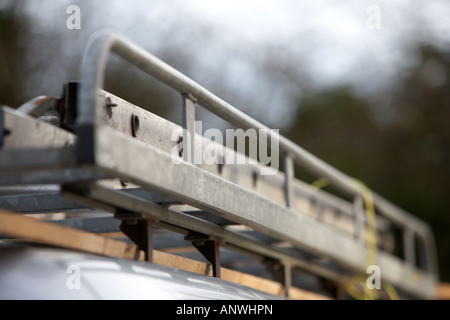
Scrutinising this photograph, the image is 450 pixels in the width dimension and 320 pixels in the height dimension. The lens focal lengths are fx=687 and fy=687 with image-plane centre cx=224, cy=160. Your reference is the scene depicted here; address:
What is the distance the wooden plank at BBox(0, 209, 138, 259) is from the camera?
1702mm

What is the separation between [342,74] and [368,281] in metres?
13.7

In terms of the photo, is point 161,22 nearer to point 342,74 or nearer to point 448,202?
point 342,74

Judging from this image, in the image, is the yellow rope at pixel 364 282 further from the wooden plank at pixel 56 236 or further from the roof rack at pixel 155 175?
the wooden plank at pixel 56 236

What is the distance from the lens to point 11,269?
165 cm

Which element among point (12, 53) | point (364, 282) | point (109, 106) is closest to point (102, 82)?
point (109, 106)

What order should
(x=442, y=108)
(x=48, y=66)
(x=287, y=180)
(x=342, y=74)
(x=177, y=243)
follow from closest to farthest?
(x=177, y=243)
(x=287, y=180)
(x=48, y=66)
(x=442, y=108)
(x=342, y=74)

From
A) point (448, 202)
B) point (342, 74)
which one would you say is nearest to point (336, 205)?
point (448, 202)

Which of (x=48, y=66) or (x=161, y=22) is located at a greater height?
(x=161, y=22)

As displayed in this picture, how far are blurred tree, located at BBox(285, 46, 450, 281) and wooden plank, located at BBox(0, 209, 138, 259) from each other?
39.5 feet

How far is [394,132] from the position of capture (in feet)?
51.9

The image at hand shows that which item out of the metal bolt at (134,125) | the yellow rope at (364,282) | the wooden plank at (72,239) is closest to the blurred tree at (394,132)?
the yellow rope at (364,282)

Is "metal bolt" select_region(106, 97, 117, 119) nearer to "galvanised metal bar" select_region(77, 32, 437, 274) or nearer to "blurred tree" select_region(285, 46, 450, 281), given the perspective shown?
"galvanised metal bar" select_region(77, 32, 437, 274)

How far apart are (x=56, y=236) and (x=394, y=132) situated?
48.1 ft

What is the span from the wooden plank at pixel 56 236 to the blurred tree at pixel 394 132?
12049 millimetres
